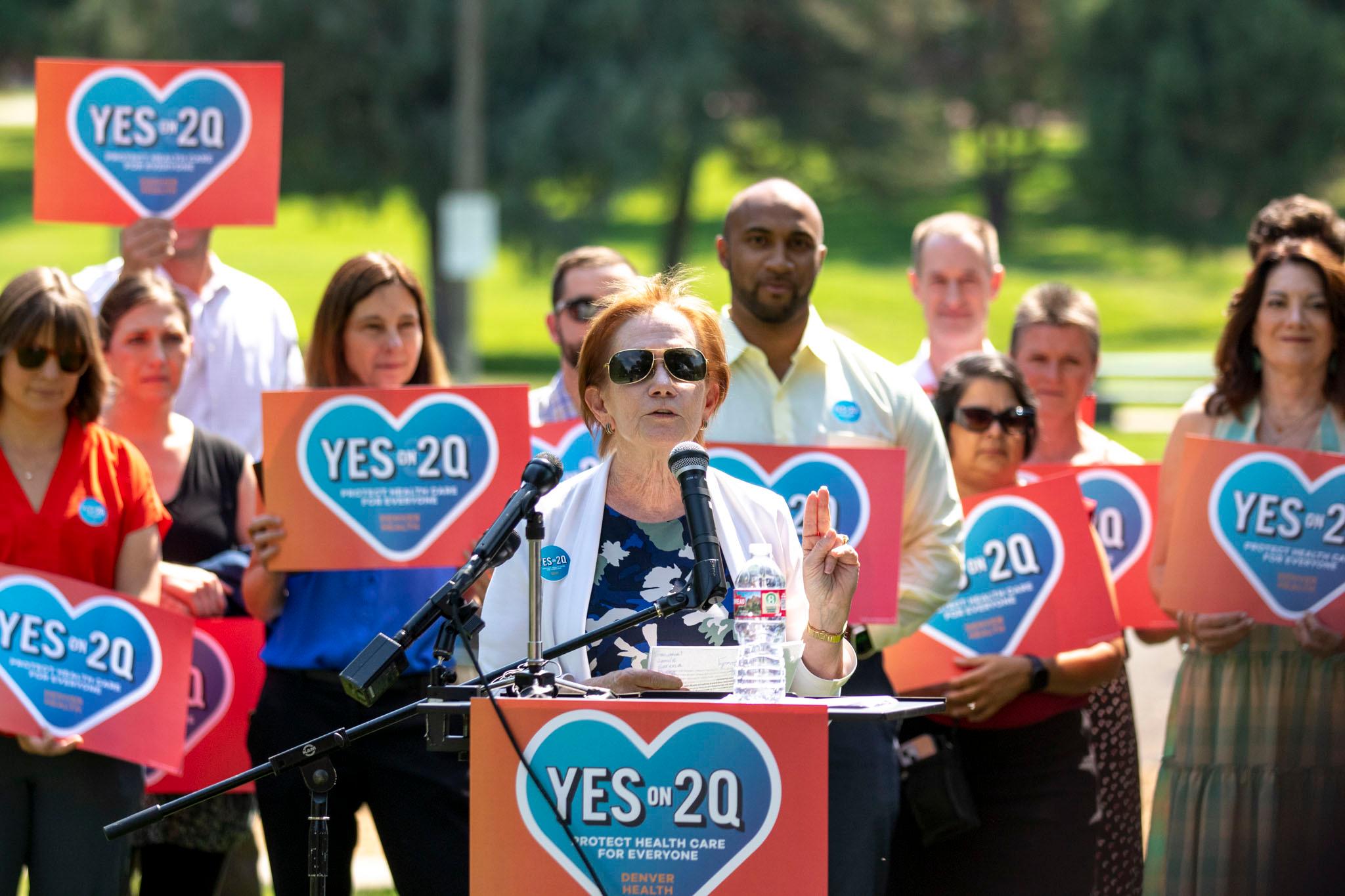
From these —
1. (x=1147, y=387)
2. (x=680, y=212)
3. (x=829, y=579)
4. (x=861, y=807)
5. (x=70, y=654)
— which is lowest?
(x=861, y=807)

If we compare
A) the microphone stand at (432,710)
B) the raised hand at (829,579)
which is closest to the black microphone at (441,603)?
the microphone stand at (432,710)

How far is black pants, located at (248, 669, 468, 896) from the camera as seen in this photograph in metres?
5.01

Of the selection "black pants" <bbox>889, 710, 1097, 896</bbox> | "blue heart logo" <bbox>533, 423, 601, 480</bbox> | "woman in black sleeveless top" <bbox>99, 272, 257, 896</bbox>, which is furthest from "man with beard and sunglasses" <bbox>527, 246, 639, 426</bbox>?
"black pants" <bbox>889, 710, 1097, 896</bbox>

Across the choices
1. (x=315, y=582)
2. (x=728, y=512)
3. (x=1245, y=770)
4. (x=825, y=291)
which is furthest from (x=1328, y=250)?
(x=825, y=291)

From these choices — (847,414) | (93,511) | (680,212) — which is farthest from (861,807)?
(680,212)

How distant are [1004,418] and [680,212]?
30.9 m

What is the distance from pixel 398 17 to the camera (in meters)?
31.1

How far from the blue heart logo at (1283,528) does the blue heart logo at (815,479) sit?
119 cm

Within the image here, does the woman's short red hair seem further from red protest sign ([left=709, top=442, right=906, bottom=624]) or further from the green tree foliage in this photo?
the green tree foliage

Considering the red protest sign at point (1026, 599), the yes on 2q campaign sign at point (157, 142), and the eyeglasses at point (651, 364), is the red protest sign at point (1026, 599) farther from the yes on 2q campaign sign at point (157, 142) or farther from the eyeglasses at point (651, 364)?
A: the yes on 2q campaign sign at point (157, 142)

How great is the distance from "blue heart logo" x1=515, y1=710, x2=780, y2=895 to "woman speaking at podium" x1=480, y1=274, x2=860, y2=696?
48 centimetres

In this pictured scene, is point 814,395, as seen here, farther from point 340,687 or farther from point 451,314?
point 451,314

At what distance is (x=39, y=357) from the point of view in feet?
16.7

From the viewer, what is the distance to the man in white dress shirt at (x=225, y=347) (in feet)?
21.0
